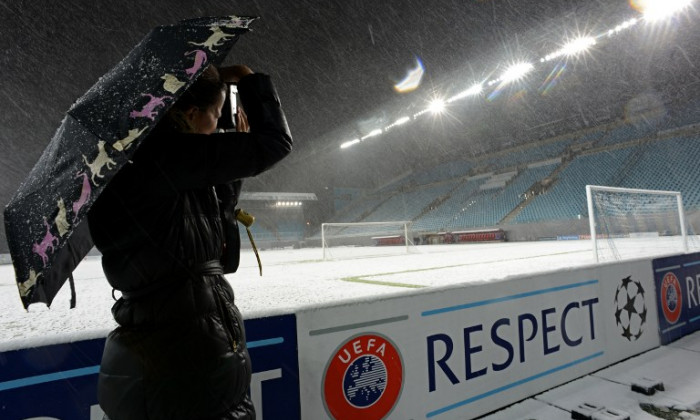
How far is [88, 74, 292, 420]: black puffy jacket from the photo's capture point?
2.03 feet

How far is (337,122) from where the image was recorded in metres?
11.2

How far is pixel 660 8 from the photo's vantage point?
758cm

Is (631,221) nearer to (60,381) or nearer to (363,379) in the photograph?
(363,379)

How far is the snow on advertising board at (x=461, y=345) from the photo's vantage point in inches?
52.3

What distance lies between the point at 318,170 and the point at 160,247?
19.9 metres

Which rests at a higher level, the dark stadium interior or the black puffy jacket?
the dark stadium interior

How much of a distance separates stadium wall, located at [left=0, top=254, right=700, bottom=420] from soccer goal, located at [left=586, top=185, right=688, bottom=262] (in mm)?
1559

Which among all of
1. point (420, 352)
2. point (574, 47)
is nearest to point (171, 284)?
point (420, 352)

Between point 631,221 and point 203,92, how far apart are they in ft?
25.9

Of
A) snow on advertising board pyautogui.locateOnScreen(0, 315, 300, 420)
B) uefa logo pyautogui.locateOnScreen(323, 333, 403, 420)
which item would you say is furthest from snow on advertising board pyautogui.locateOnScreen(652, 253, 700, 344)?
snow on advertising board pyautogui.locateOnScreen(0, 315, 300, 420)

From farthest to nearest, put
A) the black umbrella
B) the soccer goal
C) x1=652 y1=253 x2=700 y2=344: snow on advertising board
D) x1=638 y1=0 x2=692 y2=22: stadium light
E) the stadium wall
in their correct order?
x1=638 y1=0 x2=692 y2=22: stadium light → the soccer goal → x1=652 y1=253 x2=700 y2=344: snow on advertising board → the stadium wall → the black umbrella

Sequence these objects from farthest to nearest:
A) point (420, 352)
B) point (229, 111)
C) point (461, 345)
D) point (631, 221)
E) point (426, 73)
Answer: point (426, 73) < point (631, 221) < point (461, 345) < point (420, 352) < point (229, 111)

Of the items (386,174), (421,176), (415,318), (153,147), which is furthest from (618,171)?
(153,147)

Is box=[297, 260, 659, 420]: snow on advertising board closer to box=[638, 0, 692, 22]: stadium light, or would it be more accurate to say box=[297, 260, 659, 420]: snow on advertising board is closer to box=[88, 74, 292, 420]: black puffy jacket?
box=[88, 74, 292, 420]: black puffy jacket
